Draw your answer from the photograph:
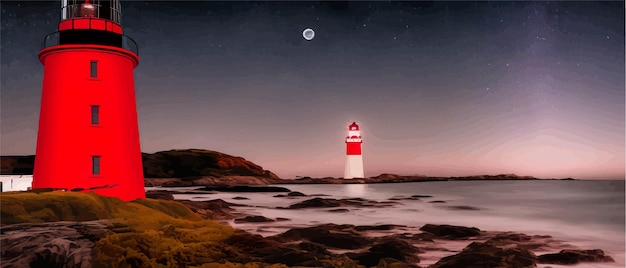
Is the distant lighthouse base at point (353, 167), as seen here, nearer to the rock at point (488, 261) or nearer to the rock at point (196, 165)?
→ the rock at point (196, 165)

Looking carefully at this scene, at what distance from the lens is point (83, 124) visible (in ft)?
43.5

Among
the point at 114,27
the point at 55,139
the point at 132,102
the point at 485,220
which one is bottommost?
the point at 485,220

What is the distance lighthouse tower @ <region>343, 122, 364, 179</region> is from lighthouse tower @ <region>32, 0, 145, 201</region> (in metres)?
32.3

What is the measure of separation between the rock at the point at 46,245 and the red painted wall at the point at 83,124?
4548 millimetres

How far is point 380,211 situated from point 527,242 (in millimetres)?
13446

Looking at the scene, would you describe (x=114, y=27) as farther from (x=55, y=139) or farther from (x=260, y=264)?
(x=260, y=264)

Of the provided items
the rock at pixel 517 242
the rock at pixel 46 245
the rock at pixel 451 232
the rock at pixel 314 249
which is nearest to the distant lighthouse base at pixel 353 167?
the rock at pixel 517 242

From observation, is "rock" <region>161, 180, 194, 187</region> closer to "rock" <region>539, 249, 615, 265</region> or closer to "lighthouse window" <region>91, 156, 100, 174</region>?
"lighthouse window" <region>91, 156, 100, 174</region>

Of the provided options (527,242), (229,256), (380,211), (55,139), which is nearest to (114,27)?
(55,139)

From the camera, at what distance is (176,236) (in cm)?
1015

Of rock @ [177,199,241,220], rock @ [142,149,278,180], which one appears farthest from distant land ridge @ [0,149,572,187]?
rock @ [177,199,241,220]

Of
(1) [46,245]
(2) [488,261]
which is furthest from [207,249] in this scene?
(2) [488,261]

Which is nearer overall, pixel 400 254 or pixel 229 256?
pixel 229 256

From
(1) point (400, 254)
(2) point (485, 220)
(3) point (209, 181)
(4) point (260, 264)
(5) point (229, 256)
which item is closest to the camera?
(4) point (260, 264)
